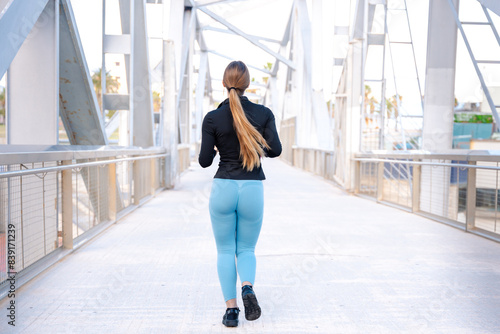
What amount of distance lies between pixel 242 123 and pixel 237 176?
1.04 ft

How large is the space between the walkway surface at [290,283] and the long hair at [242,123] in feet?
3.30

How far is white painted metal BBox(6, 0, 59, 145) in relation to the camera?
550cm

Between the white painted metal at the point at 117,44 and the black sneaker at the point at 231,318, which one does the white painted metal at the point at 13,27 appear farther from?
the white painted metal at the point at 117,44

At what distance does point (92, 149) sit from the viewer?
5934 mm

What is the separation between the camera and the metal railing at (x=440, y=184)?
255 inches

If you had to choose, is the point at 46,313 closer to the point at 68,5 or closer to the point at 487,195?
the point at 68,5

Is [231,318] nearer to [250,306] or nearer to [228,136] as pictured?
[250,306]

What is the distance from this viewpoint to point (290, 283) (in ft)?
14.1

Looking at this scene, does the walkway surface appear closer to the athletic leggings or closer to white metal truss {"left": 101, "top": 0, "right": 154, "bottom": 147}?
the athletic leggings

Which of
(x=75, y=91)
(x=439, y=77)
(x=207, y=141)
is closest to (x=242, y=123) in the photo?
(x=207, y=141)

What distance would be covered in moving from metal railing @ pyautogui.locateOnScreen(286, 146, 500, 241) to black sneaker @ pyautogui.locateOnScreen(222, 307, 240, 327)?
A: 12.8 ft

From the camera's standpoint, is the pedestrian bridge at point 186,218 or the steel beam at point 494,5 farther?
the steel beam at point 494,5

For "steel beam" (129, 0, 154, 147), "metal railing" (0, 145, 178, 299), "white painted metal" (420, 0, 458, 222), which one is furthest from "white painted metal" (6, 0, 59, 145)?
"white painted metal" (420, 0, 458, 222)

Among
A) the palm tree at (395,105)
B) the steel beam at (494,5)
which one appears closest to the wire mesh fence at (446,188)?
the steel beam at (494,5)
